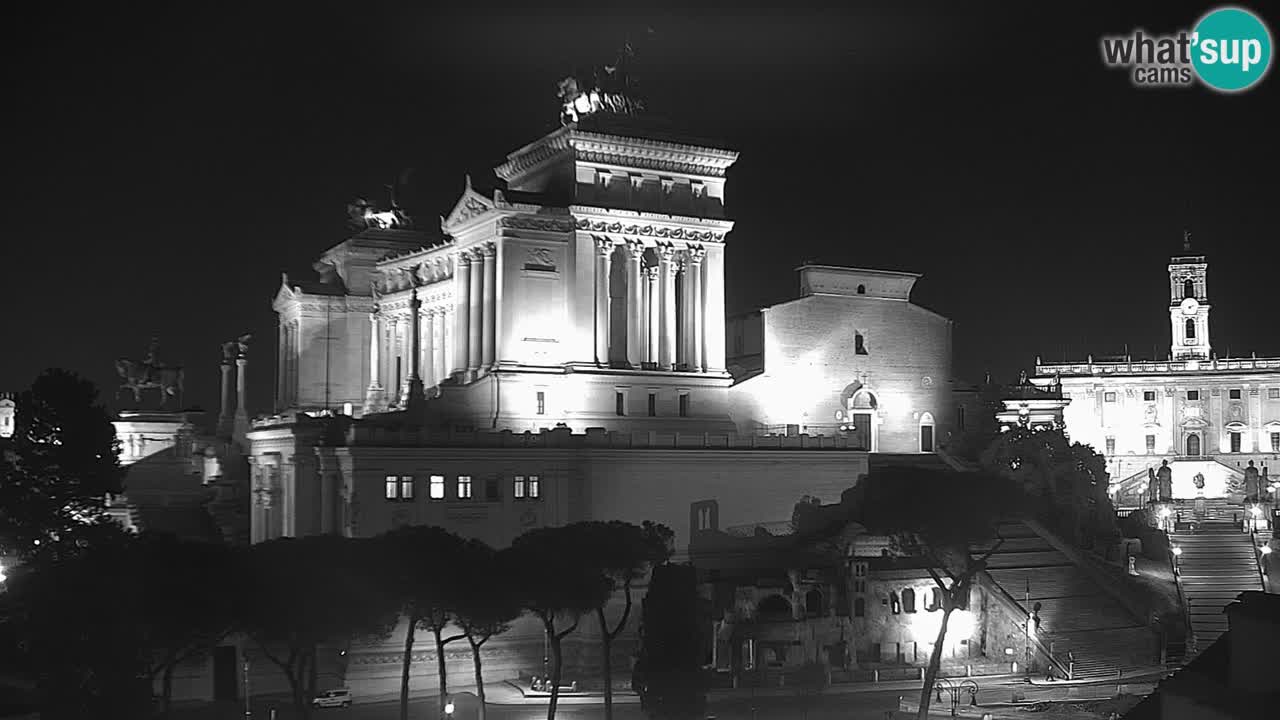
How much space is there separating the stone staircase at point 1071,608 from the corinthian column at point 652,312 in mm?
23571

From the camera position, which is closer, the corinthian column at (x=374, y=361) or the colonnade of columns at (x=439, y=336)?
the colonnade of columns at (x=439, y=336)

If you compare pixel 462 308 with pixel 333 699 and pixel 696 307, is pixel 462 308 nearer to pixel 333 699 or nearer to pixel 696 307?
pixel 696 307

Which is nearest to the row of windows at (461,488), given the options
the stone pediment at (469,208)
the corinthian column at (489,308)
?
the corinthian column at (489,308)

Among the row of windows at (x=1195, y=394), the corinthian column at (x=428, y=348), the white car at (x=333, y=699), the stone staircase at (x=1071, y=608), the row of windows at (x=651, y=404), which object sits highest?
the corinthian column at (x=428, y=348)

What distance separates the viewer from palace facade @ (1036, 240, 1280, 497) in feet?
435

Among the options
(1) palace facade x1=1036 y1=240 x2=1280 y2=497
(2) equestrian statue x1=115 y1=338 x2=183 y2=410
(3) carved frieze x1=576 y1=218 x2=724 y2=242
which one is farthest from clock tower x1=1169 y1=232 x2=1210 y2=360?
(2) equestrian statue x1=115 y1=338 x2=183 y2=410

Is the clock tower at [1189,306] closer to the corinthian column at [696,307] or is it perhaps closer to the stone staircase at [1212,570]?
the stone staircase at [1212,570]

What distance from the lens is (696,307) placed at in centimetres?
8375

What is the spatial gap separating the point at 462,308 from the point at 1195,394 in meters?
85.0

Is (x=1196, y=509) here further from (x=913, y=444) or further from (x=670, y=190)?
(x=670, y=190)

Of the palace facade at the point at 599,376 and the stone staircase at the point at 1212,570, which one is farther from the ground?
the palace facade at the point at 599,376

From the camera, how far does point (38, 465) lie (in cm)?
6347

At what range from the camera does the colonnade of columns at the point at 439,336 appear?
80000 millimetres

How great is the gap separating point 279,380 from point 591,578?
188ft
